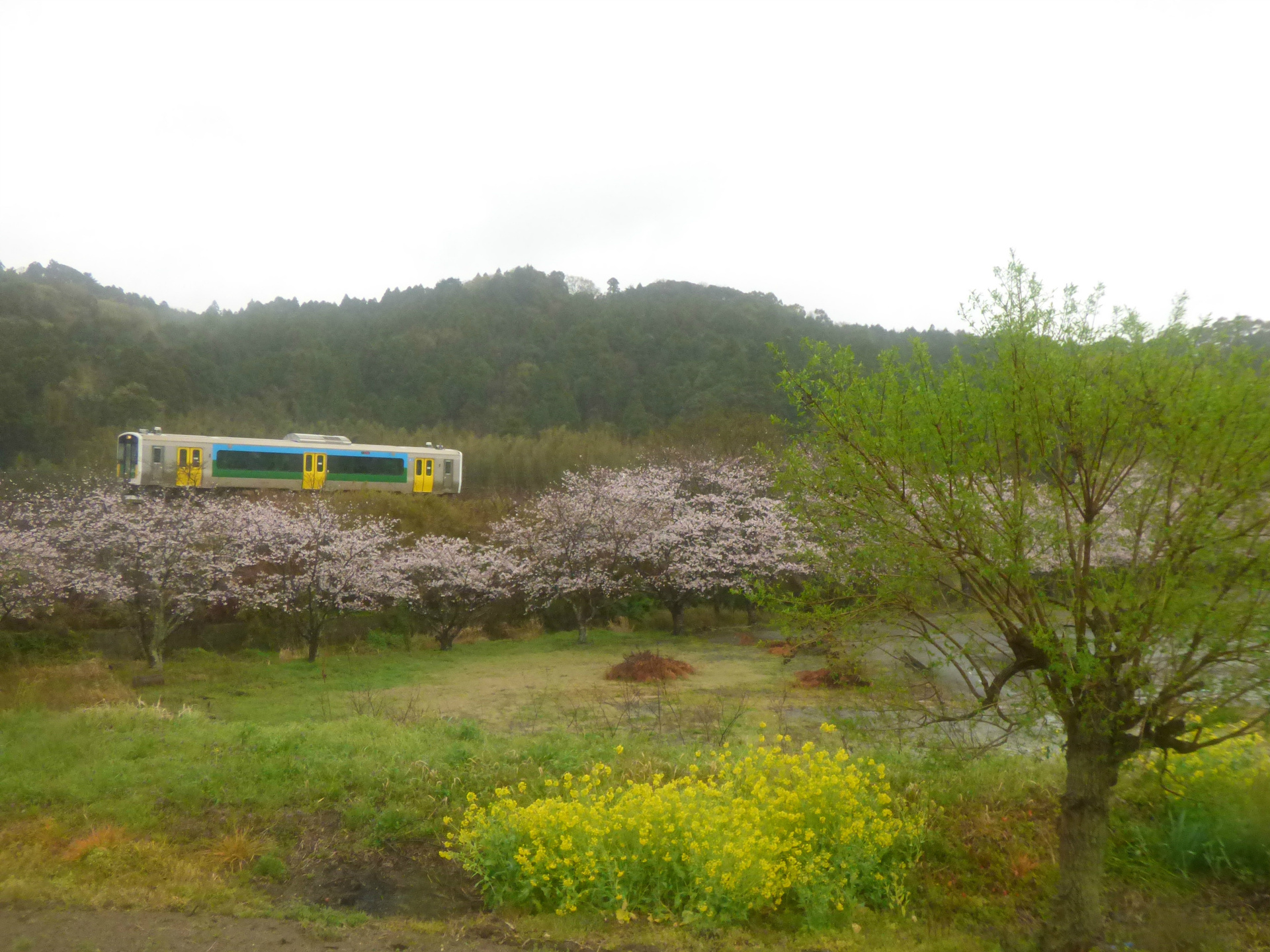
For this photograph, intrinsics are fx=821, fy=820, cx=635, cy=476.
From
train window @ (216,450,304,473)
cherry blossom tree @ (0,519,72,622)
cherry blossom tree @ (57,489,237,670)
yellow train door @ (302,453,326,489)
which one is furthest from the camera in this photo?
yellow train door @ (302,453,326,489)

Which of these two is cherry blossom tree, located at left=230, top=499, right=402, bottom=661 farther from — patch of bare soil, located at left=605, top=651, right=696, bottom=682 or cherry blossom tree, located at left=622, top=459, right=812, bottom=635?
cherry blossom tree, located at left=622, top=459, right=812, bottom=635

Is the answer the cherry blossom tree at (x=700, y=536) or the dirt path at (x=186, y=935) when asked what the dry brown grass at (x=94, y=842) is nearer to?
the dirt path at (x=186, y=935)

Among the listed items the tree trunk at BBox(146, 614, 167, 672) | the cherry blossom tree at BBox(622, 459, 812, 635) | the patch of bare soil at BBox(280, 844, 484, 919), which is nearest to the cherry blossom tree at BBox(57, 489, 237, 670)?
the tree trunk at BBox(146, 614, 167, 672)

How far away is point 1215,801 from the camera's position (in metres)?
5.76

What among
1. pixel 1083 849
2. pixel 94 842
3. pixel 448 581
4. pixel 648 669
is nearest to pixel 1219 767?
pixel 1083 849

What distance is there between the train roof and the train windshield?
0.59ft

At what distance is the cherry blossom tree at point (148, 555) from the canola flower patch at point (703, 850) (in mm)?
12339

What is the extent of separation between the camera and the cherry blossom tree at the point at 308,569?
18.3 m

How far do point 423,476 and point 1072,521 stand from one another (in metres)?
23.8

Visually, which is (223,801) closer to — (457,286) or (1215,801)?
(1215,801)

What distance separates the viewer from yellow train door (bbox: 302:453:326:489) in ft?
79.7

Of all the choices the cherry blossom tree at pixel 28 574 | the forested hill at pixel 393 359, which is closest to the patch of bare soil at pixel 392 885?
the cherry blossom tree at pixel 28 574

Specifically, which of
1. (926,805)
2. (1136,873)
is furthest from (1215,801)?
(926,805)

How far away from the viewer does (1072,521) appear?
15.5 ft
